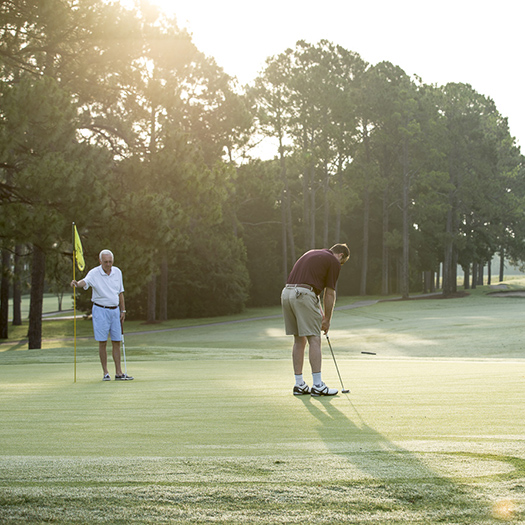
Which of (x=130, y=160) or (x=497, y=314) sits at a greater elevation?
(x=130, y=160)

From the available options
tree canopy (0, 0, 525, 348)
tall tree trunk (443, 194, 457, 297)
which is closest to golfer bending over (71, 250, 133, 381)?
tree canopy (0, 0, 525, 348)

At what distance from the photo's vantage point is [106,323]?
1064 centimetres

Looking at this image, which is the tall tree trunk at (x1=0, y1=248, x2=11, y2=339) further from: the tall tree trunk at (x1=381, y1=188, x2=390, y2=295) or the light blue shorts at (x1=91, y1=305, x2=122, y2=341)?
the tall tree trunk at (x1=381, y1=188, x2=390, y2=295)

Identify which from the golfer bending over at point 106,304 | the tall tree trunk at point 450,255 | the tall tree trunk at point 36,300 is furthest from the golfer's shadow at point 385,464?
the tall tree trunk at point 450,255

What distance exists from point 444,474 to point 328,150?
55.2m

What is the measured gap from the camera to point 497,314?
36.5 m

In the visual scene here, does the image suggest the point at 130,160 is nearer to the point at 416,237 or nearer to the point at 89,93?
the point at 89,93

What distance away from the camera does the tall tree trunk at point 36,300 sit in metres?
27.1

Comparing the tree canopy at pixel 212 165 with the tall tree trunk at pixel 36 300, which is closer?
the tree canopy at pixel 212 165

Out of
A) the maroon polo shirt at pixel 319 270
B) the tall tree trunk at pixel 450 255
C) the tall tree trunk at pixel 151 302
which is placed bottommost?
the tall tree trunk at pixel 151 302

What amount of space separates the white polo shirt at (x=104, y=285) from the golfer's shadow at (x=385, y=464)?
552 cm

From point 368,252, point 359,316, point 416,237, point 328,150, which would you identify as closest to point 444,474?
point 359,316

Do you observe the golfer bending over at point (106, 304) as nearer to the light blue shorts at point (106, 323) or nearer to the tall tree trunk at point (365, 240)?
the light blue shorts at point (106, 323)

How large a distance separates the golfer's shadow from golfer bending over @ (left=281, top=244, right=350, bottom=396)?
6.19ft
